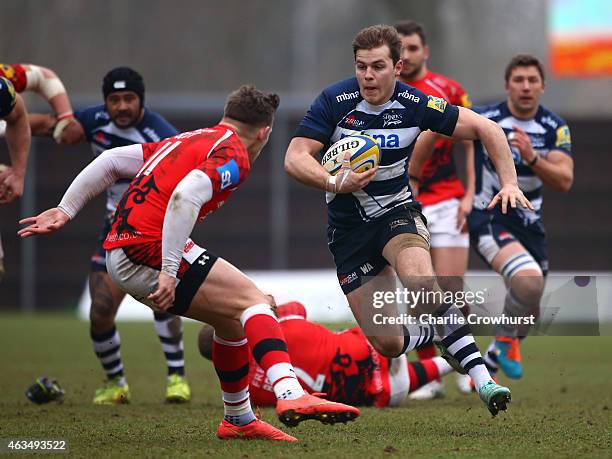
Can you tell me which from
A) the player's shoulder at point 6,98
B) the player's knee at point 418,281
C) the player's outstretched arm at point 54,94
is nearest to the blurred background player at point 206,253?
the player's knee at point 418,281

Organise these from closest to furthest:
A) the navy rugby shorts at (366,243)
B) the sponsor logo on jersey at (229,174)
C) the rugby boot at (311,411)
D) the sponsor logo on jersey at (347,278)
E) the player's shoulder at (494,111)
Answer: the rugby boot at (311,411)
the sponsor logo on jersey at (229,174)
the navy rugby shorts at (366,243)
the sponsor logo on jersey at (347,278)
the player's shoulder at (494,111)

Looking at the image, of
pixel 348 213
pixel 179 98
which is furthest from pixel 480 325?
pixel 179 98

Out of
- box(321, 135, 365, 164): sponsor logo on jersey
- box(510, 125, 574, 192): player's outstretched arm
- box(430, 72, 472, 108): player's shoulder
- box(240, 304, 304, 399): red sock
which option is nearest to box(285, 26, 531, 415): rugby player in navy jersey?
box(321, 135, 365, 164): sponsor logo on jersey

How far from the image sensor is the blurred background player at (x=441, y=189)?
8930mm

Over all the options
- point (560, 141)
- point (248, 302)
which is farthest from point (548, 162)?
point (248, 302)

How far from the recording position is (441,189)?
931 centimetres

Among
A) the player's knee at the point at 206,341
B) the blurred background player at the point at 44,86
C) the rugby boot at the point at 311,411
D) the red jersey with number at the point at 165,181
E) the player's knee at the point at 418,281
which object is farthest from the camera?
the blurred background player at the point at 44,86

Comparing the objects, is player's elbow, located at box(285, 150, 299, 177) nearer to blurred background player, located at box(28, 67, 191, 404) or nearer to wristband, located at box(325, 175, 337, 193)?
wristband, located at box(325, 175, 337, 193)

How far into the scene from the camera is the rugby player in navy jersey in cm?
638

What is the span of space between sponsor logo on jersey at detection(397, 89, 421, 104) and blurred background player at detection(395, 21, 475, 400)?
2.14 m

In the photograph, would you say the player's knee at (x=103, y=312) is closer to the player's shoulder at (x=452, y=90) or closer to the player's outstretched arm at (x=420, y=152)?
the player's outstretched arm at (x=420, y=152)

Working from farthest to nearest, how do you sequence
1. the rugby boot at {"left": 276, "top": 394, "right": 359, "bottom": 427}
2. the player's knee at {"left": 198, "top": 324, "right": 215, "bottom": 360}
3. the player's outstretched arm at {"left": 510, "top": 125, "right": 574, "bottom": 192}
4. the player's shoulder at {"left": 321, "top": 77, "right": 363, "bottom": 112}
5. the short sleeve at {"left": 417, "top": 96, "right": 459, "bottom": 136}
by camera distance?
the player's outstretched arm at {"left": 510, "top": 125, "right": 574, "bottom": 192}
the player's knee at {"left": 198, "top": 324, "right": 215, "bottom": 360}
the player's shoulder at {"left": 321, "top": 77, "right": 363, "bottom": 112}
the short sleeve at {"left": 417, "top": 96, "right": 459, "bottom": 136}
the rugby boot at {"left": 276, "top": 394, "right": 359, "bottom": 427}

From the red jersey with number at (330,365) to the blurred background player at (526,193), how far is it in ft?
4.83

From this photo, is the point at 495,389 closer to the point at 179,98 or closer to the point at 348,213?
the point at 348,213
